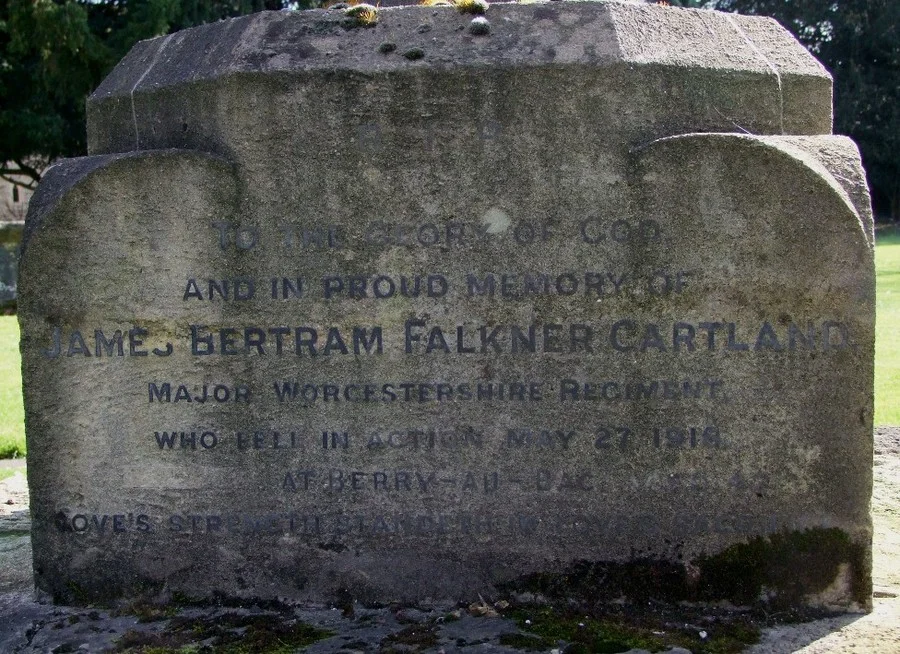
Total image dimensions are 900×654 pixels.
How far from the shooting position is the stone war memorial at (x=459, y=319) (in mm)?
2967

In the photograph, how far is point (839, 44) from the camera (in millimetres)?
32500

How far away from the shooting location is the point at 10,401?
24.2ft

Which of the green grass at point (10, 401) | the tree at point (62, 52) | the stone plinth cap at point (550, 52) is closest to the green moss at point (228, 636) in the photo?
the stone plinth cap at point (550, 52)

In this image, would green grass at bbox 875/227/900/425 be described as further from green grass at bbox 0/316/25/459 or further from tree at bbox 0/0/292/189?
tree at bbox 0/0/292/189

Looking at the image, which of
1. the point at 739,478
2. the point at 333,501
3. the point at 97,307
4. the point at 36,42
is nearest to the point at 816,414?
the point at 739,478

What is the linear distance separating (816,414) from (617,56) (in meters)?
1.35

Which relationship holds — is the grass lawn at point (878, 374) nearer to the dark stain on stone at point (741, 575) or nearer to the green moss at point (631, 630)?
the dark stain on stone at point (741, 575)

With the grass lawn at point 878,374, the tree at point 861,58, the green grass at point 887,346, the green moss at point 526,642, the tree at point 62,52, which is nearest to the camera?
the green moss at point 526,642

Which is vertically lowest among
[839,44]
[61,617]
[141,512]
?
[61,617]

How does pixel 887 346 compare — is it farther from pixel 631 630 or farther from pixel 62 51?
pixel 62 51

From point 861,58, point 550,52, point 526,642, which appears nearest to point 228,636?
point 526,642

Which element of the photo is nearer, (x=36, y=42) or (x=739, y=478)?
(x=739, y=478)

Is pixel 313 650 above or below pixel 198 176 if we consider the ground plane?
below

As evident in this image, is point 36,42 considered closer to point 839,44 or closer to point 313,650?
point 313,650
